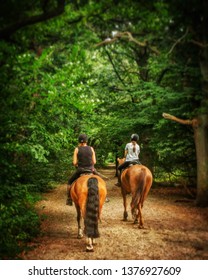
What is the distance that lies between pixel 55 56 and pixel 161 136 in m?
6.38

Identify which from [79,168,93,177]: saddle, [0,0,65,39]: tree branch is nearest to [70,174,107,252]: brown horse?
[79,168,93,177]: saddle

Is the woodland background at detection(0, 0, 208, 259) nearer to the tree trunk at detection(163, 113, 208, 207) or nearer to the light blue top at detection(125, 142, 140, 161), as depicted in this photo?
the tree trunk at detection(163, 113, 208, 207)

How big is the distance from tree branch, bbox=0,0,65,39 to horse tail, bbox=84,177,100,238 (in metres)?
3.56

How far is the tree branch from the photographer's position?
6.18m

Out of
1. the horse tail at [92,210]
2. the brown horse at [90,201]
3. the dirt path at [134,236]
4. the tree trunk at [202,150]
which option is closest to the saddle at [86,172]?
the brown horse at [90,201]

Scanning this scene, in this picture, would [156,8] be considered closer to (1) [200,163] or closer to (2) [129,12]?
(2) [129,12]

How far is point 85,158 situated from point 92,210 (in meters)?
1.52

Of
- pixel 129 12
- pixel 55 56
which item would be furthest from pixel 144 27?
pixel 55 56

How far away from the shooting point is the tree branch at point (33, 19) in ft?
20.3

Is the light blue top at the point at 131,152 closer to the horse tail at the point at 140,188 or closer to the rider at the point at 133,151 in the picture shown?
the rider at the point at 133,151

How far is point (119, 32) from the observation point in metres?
7.95

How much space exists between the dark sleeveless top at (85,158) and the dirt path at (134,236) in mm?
1908

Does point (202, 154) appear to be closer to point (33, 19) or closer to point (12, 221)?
point (12, 221)
